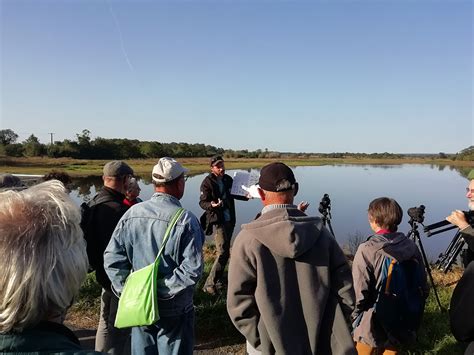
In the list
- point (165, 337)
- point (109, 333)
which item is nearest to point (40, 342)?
point (165, 337)

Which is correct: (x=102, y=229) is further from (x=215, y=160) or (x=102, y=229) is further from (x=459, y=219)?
(x=459, y=219)

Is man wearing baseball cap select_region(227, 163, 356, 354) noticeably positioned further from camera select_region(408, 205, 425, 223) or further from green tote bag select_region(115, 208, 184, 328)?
camera select_region(408, 205, 425, 223)

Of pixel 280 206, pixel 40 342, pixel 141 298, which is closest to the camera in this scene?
pixel 40 342

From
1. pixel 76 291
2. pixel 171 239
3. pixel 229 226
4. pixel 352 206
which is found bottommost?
pixel 352 206

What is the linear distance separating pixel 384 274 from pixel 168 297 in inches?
61.1

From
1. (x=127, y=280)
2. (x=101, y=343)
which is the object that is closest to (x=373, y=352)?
(x=127, y=280)

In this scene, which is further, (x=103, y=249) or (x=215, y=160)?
(x=215, y=160)

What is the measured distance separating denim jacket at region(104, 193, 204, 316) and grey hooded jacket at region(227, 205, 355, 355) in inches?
17.1

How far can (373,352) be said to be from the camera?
270cm

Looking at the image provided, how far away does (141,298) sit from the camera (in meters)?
2.21

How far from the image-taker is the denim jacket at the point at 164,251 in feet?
7.47

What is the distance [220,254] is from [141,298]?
2773 mm

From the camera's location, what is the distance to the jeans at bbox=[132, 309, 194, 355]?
232 centimetres

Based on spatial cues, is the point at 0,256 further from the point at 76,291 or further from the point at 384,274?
the point at 384,274
